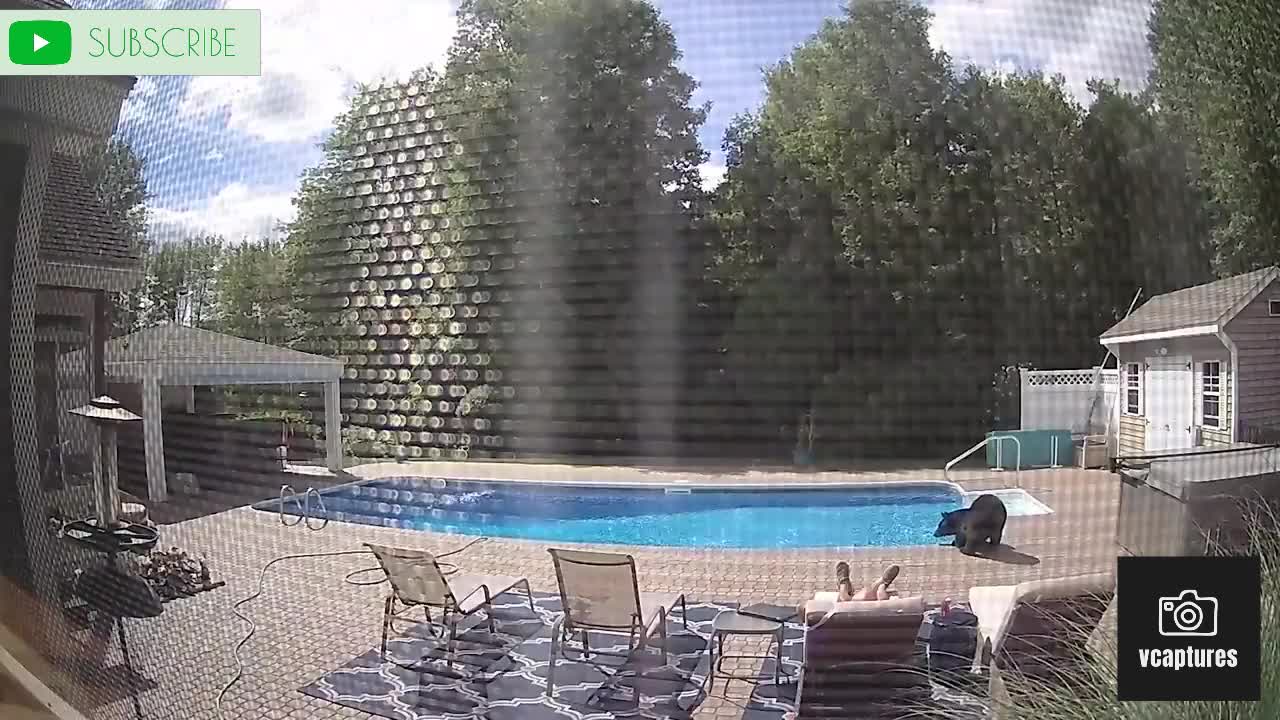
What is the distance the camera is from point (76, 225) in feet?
6.63

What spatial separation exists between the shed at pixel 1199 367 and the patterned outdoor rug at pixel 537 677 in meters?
0.70

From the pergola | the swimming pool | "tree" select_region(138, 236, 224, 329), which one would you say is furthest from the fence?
"tree" select_region(138, 236, 224, 329)

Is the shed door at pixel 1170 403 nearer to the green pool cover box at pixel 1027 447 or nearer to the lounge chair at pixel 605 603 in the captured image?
the green pool cover box at pixel 1027 447

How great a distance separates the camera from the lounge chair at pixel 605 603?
1.48 m

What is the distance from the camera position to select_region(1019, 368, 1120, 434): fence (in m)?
1.40

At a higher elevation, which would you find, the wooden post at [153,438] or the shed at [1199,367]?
the shed at [1199,367]

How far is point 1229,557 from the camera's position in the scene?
1436 mm

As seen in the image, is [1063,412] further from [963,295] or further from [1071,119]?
[1071,119]

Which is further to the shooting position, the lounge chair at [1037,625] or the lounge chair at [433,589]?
the lounge chair at [433,589]

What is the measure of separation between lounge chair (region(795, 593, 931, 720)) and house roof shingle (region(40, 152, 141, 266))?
5.50 feet

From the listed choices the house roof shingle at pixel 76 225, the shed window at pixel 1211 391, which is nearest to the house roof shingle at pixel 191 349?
the house roof shingle at pixel 76 225

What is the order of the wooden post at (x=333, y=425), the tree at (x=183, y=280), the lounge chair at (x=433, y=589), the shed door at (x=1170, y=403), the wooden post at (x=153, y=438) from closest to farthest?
the shed door at (x=1170, y=403)
the lounge chair at (x=433, y=589)
the wooden post at (x=333, y=425)
the tree at (x=183, y=280)
the wooden post at (x=153, y=438)

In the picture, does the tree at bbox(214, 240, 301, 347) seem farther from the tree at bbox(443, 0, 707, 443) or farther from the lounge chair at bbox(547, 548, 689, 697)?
the lounge chair at bbox(547, 548, 689, 697)

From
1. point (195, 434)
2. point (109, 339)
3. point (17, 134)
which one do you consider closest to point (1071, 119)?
point (195, 434)
